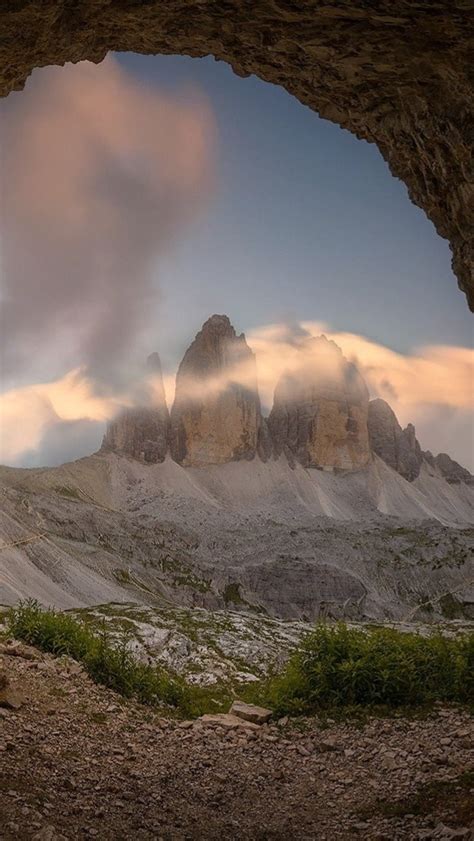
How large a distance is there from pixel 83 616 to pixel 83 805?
1848 inches

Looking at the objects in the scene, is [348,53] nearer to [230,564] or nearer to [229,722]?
[229,722]

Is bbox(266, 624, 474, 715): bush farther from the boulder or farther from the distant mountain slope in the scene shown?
the distant mountain slope

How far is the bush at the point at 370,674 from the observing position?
14391 mm

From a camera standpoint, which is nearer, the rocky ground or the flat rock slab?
the rocky ground

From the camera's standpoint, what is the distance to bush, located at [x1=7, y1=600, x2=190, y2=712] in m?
15.9

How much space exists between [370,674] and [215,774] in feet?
16.3

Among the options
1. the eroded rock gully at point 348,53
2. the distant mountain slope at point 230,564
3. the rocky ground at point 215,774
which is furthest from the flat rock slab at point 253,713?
the distant mountain slope at point 230,564

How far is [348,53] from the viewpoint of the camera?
9.41 metres

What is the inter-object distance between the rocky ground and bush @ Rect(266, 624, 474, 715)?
0.91 meters

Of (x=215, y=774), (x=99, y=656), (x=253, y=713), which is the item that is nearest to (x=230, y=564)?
(x=99, y=656)

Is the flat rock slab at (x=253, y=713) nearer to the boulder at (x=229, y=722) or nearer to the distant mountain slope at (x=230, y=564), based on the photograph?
the boulder at (x=229, y=722)

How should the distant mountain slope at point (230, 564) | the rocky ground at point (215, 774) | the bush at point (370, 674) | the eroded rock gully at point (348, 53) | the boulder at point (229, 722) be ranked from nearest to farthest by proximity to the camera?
the rocky ground at point (215, 774), the eroded rock gully at point (348, 53), the boulder at point (229, 722), the bush at point (370, 674), the distant mountain slope at point (230, 564)

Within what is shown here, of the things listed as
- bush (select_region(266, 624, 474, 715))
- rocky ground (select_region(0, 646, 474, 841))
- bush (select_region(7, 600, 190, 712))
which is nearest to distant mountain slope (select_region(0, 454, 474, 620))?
bush (select_region(7, 600, 190, 712))

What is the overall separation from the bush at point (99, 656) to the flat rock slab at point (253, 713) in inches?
64.0
